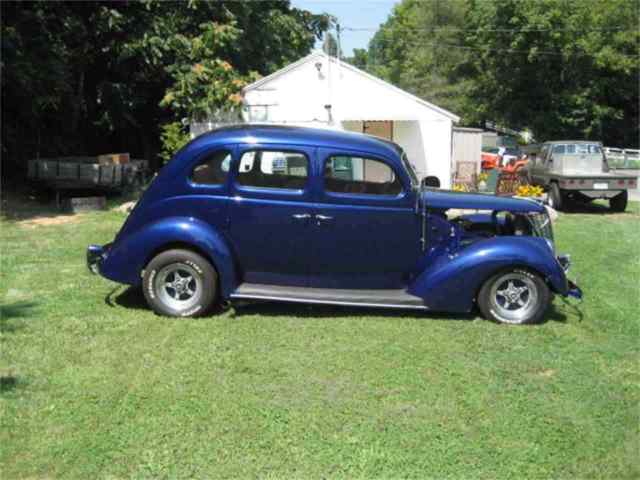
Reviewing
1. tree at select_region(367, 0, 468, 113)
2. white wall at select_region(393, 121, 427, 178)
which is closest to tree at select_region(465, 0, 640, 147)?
tree at select_region(367, 0, 468, 113)

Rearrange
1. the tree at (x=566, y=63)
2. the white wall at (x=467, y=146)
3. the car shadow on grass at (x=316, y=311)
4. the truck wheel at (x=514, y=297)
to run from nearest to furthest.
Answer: the truck wheel at (x=514, y=297)
the car shadow on grass at (x=316, y=311)
the white wall at (x=467, y=146)
the tree at (x=566, y=63)

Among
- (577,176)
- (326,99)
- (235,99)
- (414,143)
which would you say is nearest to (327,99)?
(326,99)

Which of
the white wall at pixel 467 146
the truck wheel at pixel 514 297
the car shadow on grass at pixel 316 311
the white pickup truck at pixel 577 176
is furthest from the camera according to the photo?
the white wall at pixel 467 146

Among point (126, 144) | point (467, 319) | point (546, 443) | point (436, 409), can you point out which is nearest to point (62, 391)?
point (436, 409)

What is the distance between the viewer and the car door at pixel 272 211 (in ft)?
20.5

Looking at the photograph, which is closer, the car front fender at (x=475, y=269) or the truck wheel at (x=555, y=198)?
the car front fender at (x=475, y=269)

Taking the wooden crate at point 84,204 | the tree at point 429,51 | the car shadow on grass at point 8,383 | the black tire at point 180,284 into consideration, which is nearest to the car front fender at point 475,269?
the black tire at point 180,284

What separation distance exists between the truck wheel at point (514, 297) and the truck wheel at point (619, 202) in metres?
10.6

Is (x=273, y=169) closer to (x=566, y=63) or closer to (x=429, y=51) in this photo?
(x=566, y=63)

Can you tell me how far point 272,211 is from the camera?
6262 mm

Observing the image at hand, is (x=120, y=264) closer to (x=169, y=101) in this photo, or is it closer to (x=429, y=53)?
(x=169, y=101)

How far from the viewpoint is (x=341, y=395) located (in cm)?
464

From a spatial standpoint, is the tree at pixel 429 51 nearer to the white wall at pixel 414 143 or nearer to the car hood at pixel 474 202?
the white wall at pixel 414 143

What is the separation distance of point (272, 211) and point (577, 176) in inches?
433
